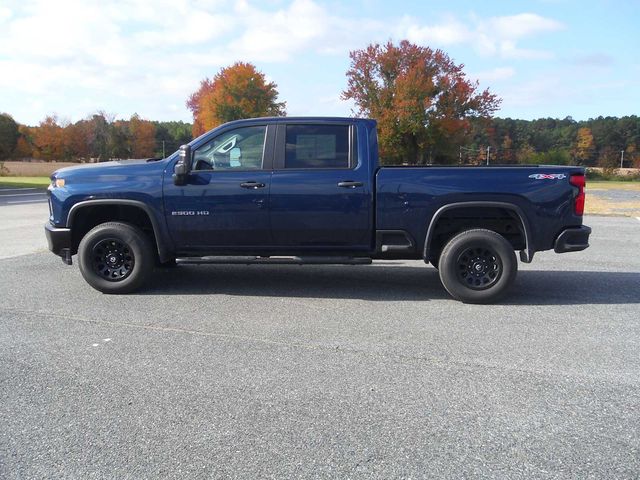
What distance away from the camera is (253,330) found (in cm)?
500

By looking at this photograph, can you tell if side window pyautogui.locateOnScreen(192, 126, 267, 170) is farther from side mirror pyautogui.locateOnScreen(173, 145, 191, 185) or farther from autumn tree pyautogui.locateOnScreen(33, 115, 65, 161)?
autumn tree pyautogui.locateOnScreen(33, 115, 65, 161)

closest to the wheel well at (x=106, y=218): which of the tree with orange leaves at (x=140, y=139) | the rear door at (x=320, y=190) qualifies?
the rear door at (x=320, y=190)

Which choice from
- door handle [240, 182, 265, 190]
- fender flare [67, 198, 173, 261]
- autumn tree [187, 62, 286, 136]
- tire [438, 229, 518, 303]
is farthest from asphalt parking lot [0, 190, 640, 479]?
autumn tree [187, 62, 286, 136]

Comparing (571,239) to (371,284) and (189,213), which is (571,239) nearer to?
(371,284)

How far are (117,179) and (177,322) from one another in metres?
1.91

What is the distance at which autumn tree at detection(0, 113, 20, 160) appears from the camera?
69812mm

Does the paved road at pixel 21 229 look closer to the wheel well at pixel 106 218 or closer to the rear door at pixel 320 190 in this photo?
the wheel well at pixel 106 218

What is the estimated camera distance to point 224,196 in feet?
19.5

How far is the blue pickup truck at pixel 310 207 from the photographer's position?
5.82 metres

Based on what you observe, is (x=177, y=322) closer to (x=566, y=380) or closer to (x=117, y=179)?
(x=117, y=179)

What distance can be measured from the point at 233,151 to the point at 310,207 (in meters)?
1.12

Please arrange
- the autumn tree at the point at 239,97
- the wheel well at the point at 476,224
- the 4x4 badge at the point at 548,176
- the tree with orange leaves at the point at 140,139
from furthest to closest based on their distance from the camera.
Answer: the tree with orange leaves at the point at 140,139
the autumn tree at the point at 239,97
the wheel well at the point at 476,224
the 4x4 badge at the point at 548,176

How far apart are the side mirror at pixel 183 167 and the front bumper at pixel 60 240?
143 cm

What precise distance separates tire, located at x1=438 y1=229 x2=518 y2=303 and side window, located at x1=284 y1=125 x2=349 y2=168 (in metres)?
Result: 1.59
